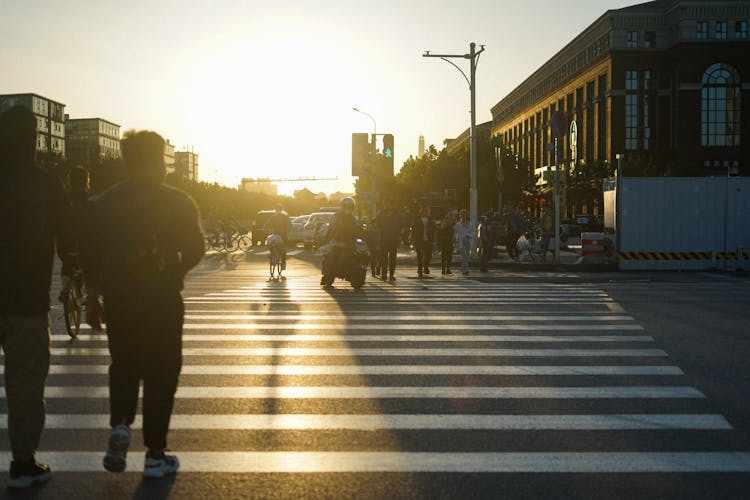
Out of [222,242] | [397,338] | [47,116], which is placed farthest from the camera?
[47,116]

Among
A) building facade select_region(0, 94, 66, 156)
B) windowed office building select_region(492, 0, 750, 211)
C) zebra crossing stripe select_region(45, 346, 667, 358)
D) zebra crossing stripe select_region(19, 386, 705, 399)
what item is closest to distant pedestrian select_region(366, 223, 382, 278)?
zebra crossing stripe select_region(45, 346, 667, 358)

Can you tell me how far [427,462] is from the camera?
16.1 ft

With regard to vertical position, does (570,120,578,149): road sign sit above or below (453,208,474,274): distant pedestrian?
above

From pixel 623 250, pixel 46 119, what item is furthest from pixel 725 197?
pixel 46 119

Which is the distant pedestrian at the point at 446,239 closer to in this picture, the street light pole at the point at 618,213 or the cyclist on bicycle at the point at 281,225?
the cyclist on bicycle at the point at 281,225

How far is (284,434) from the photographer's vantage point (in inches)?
219

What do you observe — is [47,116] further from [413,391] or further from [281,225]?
[413,391]

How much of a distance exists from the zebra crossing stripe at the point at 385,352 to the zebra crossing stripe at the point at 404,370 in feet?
2.21

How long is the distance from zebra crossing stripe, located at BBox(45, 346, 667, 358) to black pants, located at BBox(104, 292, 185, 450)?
4.05m

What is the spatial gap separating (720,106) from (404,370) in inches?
2760

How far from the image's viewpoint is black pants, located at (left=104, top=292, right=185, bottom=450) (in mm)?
4535

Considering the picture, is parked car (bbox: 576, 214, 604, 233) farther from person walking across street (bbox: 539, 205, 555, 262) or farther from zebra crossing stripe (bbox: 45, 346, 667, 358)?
zebra crossing stripe (bbox: 45, 346, 667, 358)

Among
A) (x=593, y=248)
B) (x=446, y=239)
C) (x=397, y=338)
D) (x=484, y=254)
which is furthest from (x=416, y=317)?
(x=593, y=248)

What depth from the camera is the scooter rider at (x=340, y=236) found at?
1789 cm
